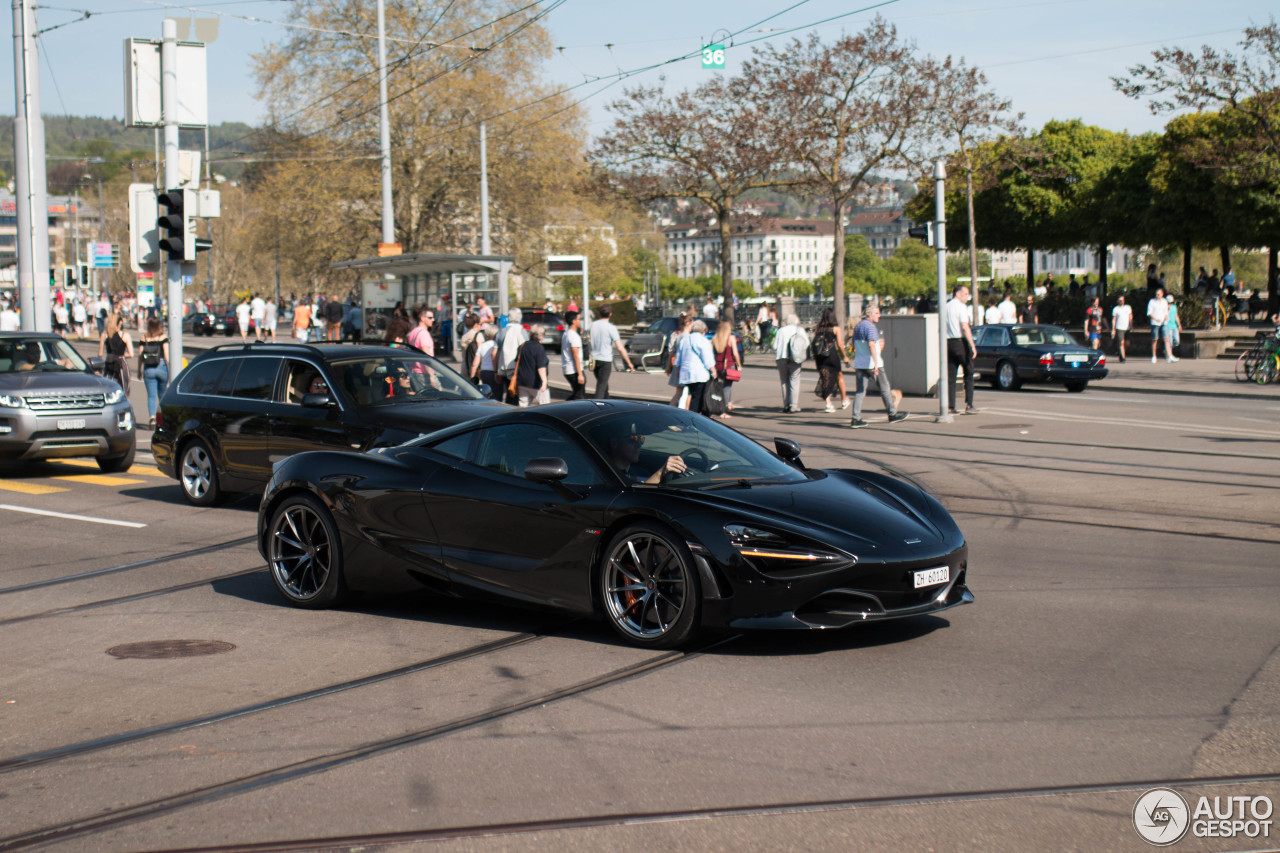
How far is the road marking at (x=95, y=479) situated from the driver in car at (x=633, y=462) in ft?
30.7

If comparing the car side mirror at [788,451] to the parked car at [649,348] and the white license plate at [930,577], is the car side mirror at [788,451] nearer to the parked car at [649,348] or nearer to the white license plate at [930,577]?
the white license plate at [930,577]

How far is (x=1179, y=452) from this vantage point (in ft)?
51.1

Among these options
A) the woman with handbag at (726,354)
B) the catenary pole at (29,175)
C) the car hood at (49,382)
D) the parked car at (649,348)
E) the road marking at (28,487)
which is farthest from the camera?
the parked car at (649,348)

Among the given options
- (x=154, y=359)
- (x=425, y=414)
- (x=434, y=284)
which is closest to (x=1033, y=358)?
(x=154, y=359)

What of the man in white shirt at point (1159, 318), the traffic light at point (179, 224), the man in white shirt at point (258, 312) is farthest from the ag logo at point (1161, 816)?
the man in white shirt at point (258, 312)

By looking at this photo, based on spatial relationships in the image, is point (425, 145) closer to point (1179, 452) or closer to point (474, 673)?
point (1179, 452)

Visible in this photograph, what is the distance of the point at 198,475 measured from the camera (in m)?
12.8

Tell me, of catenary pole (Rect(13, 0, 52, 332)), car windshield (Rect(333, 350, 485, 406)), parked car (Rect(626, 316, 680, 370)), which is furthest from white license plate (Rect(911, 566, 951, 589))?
parked car (Rect(626, 316, 680, 370))

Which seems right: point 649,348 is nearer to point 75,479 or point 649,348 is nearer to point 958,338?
point 958,338

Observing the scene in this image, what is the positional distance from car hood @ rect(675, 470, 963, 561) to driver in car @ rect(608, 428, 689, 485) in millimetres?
352

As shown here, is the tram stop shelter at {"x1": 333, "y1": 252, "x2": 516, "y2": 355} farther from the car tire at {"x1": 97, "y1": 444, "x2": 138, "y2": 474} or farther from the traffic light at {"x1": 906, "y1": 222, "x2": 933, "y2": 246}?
the car tire at {"x1": 97, "y1": 444, "x2": 138, "y2": 474}

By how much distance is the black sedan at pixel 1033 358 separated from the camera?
26.7 m

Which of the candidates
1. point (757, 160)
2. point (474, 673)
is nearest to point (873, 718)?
point (474, 673)

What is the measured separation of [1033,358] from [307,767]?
957 inches
